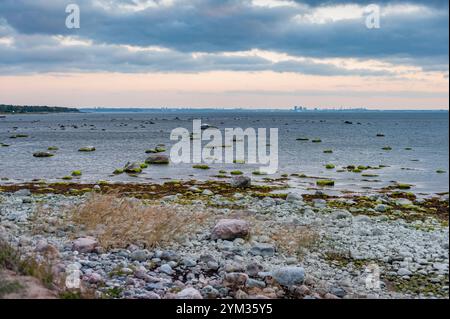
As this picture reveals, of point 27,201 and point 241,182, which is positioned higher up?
point 27,201

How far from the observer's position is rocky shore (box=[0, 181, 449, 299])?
925 cm

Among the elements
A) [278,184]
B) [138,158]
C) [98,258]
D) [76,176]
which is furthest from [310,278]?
[138,158]

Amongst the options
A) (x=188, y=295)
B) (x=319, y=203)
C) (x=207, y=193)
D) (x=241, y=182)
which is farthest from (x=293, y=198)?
(x=188, y=295)

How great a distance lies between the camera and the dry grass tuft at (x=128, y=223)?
38.7 feet

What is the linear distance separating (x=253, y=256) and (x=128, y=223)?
11.2 feet

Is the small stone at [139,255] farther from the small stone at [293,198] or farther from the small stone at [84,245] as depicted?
the small stone at [293,198]

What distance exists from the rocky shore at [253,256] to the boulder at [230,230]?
29 millimetres

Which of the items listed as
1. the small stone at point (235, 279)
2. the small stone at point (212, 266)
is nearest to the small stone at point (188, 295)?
Answer: the small stone at point (235, 279)

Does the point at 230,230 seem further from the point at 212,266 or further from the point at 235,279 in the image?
the point at 235,279

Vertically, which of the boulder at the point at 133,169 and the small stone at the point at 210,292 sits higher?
the small stone at the point at 210,292

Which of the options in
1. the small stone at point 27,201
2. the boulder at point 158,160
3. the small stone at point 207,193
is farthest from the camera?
the boulder at point 158,160

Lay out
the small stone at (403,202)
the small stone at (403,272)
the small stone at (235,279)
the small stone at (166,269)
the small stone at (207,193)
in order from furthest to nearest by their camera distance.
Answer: the small stone at (207,193) < the small stone at (403,202) < the small stone at (403,272) < the small stone at (166,269) < the small stone at (235,279)

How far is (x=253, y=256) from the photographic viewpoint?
458 inches
